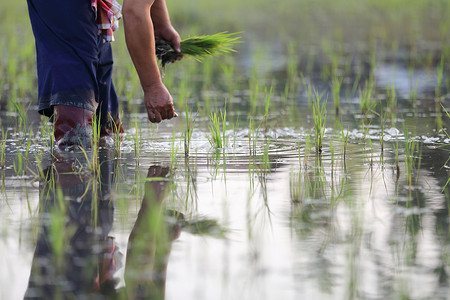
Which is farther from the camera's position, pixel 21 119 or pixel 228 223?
pixel 21 119

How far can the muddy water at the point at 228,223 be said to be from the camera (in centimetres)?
184

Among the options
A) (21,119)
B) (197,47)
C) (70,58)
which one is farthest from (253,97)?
(70,58)

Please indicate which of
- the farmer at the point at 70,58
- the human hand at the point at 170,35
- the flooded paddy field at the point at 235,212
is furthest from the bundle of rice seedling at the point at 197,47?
the flooded paddy field at the point at 235,212

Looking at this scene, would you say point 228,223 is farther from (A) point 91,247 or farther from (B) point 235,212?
(A) point 91,247

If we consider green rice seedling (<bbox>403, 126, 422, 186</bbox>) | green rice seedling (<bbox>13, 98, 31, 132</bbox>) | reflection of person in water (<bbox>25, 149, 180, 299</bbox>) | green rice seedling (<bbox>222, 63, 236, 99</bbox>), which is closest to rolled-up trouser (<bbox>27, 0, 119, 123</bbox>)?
green rice seedling (<bbox>13, 98, 31, 132</bbox>)

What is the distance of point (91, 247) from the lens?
6.91ft

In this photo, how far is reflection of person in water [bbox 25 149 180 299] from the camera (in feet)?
5.98

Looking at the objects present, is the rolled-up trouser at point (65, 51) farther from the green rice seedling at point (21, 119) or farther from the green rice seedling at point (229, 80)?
the green rice seedling at point (229, 80)

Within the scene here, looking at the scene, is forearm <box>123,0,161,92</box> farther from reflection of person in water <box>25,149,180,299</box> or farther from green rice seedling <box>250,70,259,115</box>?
green rice seedling <box>250,70,259,115</box>

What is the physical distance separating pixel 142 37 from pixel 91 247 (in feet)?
4.43

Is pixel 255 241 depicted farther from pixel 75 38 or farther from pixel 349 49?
pixel 349 49

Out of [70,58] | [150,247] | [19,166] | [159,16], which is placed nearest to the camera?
[150,247]

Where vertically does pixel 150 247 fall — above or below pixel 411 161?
below

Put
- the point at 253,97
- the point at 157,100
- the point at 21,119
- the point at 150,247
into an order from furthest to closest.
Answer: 1. the point at 253,97
2. the point at 21,119
3. the point at 157,100
4. the point at 150,247
